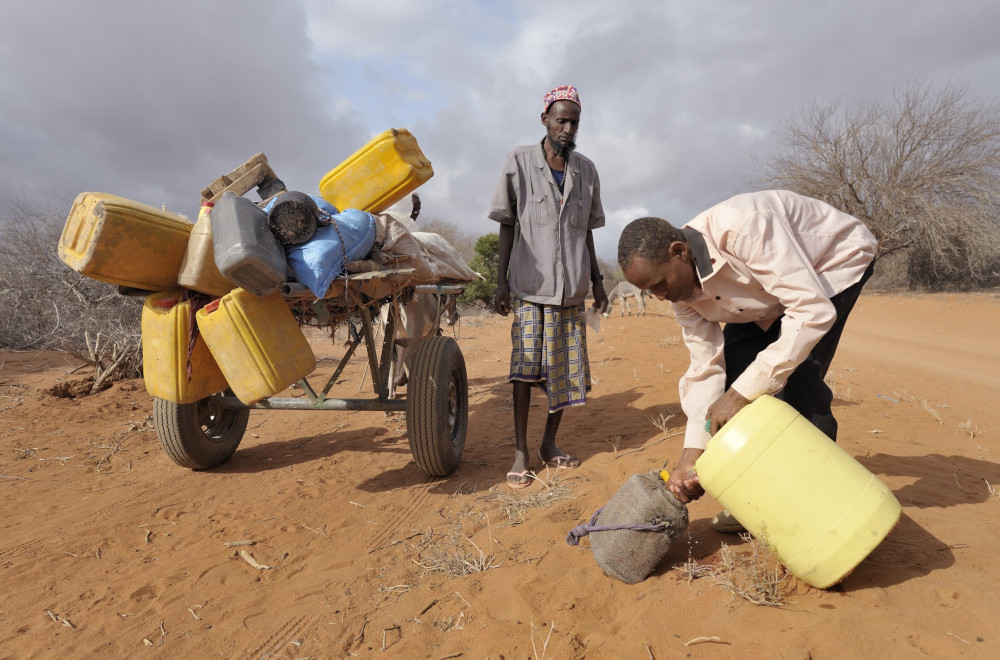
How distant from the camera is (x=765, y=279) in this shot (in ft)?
A: 6.99

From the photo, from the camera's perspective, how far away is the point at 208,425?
417cm

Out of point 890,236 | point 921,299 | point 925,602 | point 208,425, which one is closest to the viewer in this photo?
point 925,602

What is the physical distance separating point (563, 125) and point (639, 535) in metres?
2.48

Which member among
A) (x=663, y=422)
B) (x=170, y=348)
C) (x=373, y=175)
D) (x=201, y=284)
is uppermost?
(x=373, y=175)

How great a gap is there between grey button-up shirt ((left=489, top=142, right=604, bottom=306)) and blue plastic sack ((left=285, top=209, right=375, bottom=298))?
95 centimetres

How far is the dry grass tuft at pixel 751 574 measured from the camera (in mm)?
1882

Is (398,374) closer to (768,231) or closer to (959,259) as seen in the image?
(768,231)

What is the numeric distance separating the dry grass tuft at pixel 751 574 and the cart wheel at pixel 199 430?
10.1 feet

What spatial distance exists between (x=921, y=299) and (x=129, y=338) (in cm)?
1795

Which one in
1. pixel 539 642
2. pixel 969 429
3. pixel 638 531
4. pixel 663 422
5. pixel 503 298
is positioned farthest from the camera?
pixel 663 422

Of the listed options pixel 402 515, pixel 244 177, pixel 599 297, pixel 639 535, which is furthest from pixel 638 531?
pixel 244 177

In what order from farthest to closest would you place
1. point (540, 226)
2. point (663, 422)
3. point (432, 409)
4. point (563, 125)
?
point (663, 422), point (540, 226), point (563, 125), point (432, 409)

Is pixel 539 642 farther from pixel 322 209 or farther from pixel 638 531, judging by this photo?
pixel 322 209

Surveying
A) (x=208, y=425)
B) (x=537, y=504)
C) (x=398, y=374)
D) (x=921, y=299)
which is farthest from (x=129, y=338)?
(x=921, y=299)
